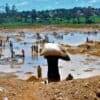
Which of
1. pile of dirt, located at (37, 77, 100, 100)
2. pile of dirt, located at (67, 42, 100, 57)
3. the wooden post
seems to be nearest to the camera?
pile of dirt, located at (37, 77, 100, 100)

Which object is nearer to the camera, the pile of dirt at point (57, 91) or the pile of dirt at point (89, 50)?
the pile of dirt at point (57, 91)

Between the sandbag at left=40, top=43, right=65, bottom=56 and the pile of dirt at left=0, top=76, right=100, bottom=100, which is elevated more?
the sandbag at left=40, top=43, right=65, bottom=56

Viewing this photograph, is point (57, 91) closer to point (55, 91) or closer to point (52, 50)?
point (55, 91)

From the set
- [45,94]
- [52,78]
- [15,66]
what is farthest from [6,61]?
[45,94]

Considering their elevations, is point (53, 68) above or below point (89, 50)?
above

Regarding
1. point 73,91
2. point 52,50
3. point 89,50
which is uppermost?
point 52,50

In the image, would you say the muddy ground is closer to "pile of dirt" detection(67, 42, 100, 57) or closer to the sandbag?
the sandbag

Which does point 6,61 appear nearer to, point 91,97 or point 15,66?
point 15,66

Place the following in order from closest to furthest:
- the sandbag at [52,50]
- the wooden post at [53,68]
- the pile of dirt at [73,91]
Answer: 1. the pile of dirt at [73,91]
2. the sandbag at [52,50]
3. the wooden post at [53,68]

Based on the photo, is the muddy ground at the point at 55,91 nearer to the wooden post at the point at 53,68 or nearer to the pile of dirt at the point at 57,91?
the pile of dirt at the point at 57,91

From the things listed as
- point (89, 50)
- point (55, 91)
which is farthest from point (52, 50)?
point (89, 50)

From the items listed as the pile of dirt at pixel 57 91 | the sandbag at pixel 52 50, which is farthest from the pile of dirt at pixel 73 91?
the sandbag at pixel 52 50

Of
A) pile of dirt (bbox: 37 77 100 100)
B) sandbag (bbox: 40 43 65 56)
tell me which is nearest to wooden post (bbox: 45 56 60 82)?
sandbag (bbox: 40 43 65 56)

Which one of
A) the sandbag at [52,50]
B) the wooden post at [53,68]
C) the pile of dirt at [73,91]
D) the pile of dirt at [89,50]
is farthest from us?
the pile of dirt at [89,50]
